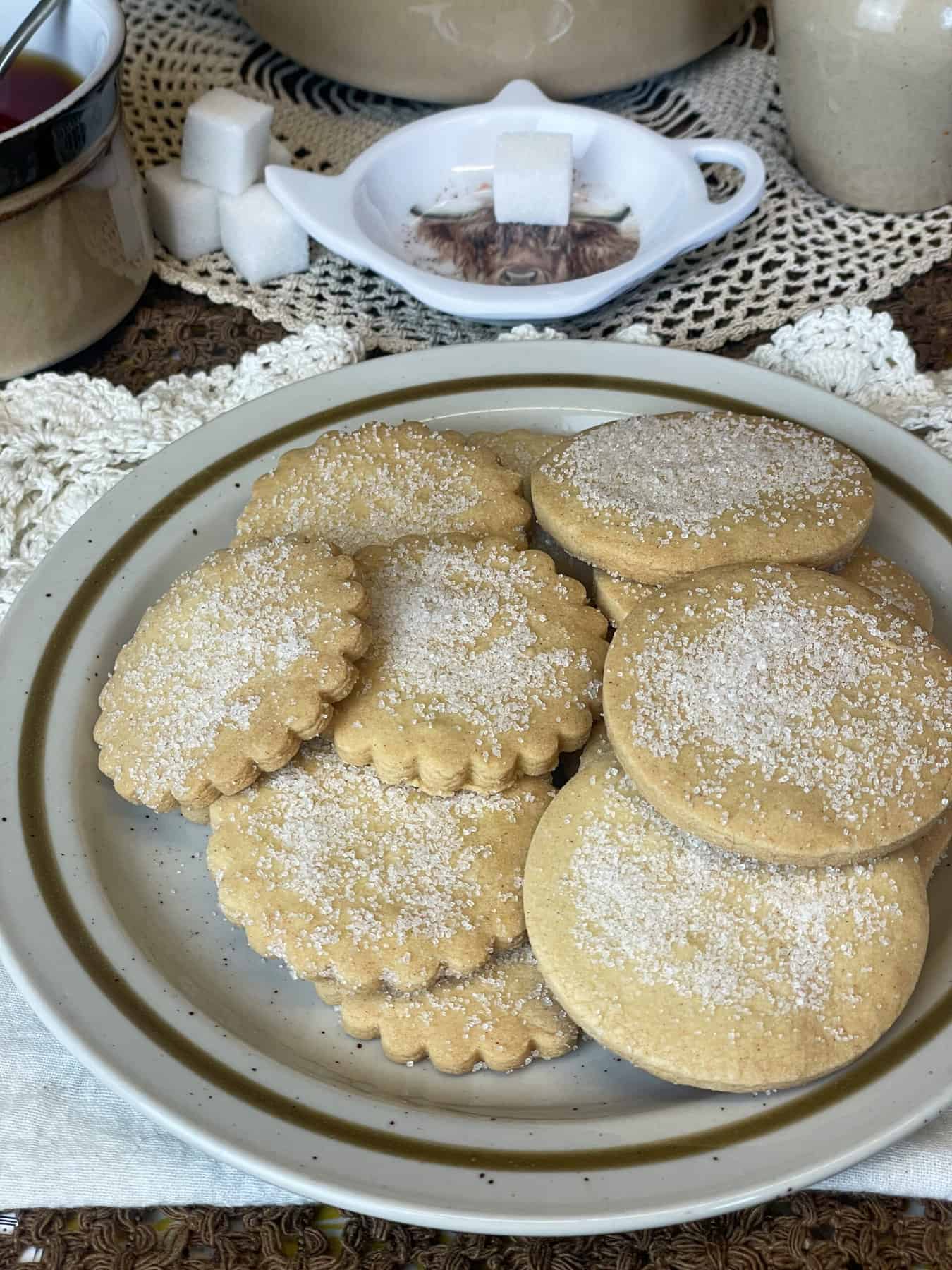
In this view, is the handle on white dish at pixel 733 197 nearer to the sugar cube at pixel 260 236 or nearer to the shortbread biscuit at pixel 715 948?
the sugar cube at pixel 260 236

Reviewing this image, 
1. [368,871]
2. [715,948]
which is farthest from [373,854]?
[715,948]

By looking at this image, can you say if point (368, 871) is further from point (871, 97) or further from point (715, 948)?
point (871, 97)

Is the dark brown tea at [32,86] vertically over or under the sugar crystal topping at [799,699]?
over

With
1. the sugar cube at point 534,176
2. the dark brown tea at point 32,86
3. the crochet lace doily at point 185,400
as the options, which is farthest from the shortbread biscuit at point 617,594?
the dark brown tea at point 32,86

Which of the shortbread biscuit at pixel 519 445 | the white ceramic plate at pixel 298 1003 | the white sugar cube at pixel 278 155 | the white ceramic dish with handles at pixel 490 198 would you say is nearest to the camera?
the white ceramic plate at pixel 298 1003

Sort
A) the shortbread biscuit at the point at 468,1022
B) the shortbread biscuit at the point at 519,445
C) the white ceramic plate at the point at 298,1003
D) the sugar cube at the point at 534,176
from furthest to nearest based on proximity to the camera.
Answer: the sugar cube at the point at 534,176 → the shortbread biscuit at the point at 519,445 → the shortbread biscuit at the point at 468,1022 → the white ceramic plate at the point at 298,1003

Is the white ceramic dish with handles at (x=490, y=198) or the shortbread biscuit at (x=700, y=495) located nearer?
the shortbread biscuit at (x=700, y=495)

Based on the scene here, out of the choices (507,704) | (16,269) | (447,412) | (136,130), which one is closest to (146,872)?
(507,704)

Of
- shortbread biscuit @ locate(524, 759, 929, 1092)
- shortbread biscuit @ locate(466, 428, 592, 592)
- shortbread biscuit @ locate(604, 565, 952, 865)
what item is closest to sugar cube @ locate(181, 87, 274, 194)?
shortbread biscuit @ locate(466, 428, 592, 592)
